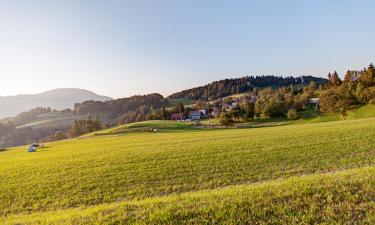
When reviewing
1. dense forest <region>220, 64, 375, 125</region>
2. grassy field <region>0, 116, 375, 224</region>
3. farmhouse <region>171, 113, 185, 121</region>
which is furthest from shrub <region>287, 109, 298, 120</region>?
grassy field <region>0, 116, 375, 224</region>

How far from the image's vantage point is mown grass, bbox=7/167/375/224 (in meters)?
6.25

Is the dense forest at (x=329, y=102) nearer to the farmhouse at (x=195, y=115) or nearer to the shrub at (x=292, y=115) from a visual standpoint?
the shrub at (x=292, y=115)

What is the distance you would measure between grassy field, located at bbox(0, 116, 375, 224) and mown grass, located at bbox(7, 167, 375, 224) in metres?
0.02

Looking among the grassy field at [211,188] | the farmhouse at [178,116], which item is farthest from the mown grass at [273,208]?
the farmhouse at [178,116]

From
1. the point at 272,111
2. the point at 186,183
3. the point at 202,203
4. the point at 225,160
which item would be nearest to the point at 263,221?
the point at 202,203

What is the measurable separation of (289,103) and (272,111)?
880cm

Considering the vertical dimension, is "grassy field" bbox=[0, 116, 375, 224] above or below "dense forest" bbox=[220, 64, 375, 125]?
below

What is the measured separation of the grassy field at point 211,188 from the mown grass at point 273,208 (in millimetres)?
21

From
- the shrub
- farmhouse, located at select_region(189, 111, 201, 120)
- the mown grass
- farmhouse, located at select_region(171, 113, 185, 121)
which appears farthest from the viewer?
farmhouse, located at select_region(189, 111, 201, 120)

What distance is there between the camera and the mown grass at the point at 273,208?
625 centimetres

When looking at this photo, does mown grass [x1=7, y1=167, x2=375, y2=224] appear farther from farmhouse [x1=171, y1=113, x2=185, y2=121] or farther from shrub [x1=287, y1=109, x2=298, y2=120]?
farmhouse [x1=171, y1=113, x2=185, y2=121]

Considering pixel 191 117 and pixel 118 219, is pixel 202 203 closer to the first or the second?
pixel 118 219

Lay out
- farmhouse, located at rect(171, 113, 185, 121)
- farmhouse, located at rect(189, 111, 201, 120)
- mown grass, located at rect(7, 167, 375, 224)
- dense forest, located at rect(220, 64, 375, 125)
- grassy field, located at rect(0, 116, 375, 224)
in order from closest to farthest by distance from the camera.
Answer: mown grass, located at rect(7, 167, 375, 224), grassy field, located at rect(0, 116, 375, 224), dense forest, located at rect(220, 64, 375, 125), farmhouse, located at rect(171, 113, 185, 121), farmhouse, located at rect(189, 111, 201, 120)

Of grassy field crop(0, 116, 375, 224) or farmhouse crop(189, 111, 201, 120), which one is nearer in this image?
grassy field crop(0, 116, 375, 224)
